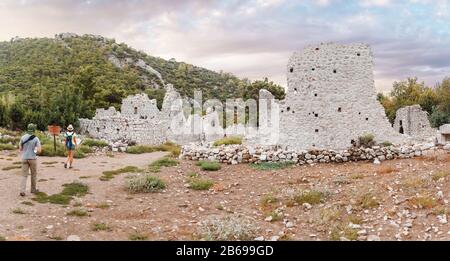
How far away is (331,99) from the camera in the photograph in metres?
17.6

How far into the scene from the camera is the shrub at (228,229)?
Result: 8.52 m

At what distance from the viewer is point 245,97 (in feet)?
169

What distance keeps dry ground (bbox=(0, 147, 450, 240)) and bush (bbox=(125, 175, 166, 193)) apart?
0.86 feet

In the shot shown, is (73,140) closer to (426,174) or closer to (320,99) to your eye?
(320,99)

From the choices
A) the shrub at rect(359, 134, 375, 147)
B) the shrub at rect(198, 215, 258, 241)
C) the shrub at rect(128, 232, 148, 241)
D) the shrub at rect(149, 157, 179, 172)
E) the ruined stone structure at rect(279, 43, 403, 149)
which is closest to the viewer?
the shrub at rect(128, 232, 148, 241)

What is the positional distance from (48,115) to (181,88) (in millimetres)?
34870

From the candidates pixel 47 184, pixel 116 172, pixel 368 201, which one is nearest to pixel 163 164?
pixel 116 172

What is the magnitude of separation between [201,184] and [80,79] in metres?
34.0

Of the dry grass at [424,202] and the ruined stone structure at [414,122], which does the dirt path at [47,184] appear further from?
the ruined stone structure at [414,122]

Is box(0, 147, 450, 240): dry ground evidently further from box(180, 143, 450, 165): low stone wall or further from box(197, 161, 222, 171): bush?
box(180, 143, 450, 165): low stone wall

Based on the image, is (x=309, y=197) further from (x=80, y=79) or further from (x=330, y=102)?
(x=80, y=79)

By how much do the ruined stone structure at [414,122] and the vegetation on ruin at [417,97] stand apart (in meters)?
10.3

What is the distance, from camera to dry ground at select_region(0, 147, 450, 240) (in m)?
8.81

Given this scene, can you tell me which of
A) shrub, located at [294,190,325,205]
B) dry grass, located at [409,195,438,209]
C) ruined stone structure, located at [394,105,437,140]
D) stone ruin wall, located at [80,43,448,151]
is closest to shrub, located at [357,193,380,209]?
dry grass, located at [409,195,438,209]
